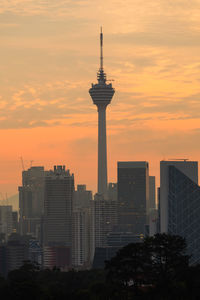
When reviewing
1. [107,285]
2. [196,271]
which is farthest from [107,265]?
[196,271]

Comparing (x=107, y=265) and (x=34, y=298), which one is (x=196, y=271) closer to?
(x=107, y=265)

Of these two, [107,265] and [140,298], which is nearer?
[140,298]

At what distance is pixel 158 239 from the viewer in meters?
168

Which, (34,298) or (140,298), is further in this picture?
(34,298)

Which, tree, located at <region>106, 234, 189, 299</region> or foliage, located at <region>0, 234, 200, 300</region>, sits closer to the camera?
foliage, located at <region>0, 234, 200, 300</region>

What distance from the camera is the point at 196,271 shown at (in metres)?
168

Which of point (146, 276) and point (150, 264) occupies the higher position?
point (150, 264)

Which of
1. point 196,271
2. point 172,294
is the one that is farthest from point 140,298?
point 196,271

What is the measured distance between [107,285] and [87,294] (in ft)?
13.0

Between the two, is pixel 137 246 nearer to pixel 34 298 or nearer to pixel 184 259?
pixel 184 259

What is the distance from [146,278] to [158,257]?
4.52 metres

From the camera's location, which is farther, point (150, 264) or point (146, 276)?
point (150, 264)

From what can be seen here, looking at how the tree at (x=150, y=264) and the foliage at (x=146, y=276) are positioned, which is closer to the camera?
the foliage at (x=146, y=276)

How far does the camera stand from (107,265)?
17100cm
